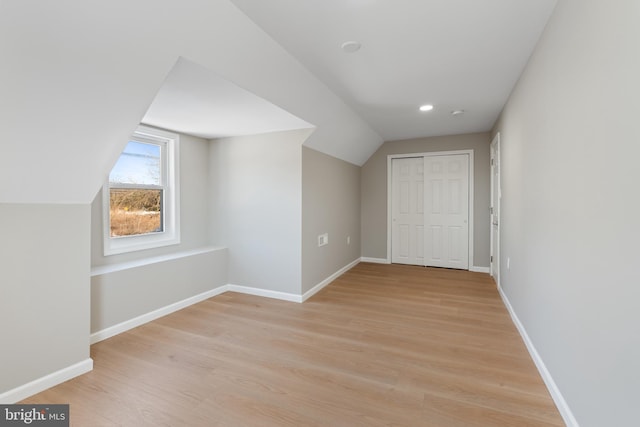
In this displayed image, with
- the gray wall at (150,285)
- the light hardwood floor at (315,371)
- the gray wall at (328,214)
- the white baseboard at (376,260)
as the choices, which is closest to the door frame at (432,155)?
the white baseboard at (376,260)

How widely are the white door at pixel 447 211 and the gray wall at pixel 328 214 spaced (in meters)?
1.30

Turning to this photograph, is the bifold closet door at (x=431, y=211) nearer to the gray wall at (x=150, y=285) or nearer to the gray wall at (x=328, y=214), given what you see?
the gray wall at (x=328, y=214)

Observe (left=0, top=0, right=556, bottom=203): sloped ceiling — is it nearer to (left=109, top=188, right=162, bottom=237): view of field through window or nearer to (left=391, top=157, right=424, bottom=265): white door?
(left=109, top=188, right=162, bottom=237): view of field through window

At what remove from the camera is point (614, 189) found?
111 centimetres

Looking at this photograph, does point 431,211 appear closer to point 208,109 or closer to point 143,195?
point 208,109

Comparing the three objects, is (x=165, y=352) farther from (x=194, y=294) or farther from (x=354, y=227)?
(x=354, y=227)

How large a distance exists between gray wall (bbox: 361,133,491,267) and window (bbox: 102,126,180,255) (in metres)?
3.42

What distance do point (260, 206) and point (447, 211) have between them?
333cm

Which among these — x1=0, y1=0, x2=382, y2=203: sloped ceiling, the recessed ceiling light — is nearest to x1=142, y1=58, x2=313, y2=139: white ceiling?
x1=0, y1=0, x2=382, y2=203: sloped ceiling

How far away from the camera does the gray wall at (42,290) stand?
1712mm

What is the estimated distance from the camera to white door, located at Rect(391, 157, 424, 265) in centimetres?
530

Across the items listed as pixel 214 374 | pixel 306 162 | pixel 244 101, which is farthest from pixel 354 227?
pixel 214 374

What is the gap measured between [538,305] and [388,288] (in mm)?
2042

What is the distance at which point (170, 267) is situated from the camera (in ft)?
10.1
